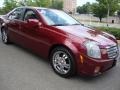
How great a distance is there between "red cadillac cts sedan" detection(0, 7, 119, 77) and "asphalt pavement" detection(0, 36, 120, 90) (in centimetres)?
25

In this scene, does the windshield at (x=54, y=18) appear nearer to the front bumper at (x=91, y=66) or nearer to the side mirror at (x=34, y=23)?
the side mirror at (x=34, y=23)

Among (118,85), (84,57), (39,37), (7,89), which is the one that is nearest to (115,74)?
(118,85)

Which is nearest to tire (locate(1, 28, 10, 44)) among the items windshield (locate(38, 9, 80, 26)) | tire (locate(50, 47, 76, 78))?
windshield (locate(38, 9, 80, 26))

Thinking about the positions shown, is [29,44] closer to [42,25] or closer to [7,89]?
[42,25]

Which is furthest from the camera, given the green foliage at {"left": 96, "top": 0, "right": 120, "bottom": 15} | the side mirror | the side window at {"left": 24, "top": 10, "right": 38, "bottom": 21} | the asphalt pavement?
the green foliage at {"left": 96, "top": 0, "right": 120, "bottom": 15}

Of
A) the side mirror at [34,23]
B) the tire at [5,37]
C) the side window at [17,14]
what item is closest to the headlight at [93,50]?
the side mirror at [34,23]

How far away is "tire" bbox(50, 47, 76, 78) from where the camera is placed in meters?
4.33

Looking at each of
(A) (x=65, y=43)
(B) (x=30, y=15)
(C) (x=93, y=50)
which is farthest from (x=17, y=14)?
(C) (x=93, y=50)

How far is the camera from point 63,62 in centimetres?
456

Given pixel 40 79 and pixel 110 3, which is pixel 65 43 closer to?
pixel 40 79

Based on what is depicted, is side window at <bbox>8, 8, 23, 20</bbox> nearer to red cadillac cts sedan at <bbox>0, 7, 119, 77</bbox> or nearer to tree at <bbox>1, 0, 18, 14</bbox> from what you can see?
red cadillac cts sedan at <bbox>0, 7, 119, 77</bbox>

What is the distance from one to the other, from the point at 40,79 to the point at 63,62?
63 centimetres

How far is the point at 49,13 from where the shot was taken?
18.4 ft

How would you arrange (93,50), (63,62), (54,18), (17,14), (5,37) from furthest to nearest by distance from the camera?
(5,37) → (17,14) → (54,18) → (63,62) → (93,50)
